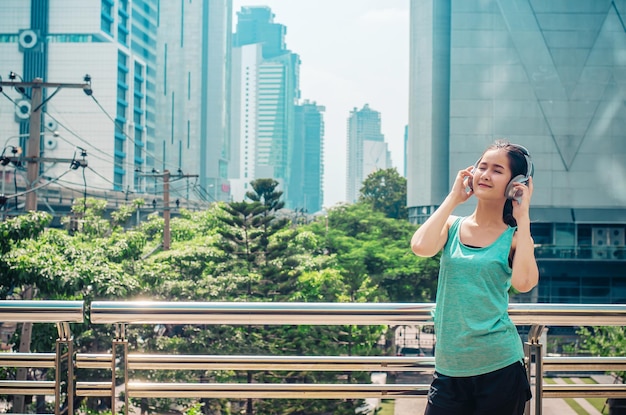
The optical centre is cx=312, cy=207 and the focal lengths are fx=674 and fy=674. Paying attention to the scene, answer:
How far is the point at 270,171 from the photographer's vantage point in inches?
6688

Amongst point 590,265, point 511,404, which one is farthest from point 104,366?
point 590,265

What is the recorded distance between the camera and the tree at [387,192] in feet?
180

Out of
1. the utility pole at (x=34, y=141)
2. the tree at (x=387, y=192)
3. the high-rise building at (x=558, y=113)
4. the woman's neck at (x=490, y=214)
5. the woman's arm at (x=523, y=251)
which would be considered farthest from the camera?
the tree at (x=387, y=192)

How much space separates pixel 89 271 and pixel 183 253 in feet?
31.2

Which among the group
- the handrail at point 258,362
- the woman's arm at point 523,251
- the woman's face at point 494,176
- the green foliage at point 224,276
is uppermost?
the woman's face at point 494,176

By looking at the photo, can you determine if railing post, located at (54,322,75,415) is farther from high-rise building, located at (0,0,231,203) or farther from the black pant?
high-rise building, located at (0,0,231,203)

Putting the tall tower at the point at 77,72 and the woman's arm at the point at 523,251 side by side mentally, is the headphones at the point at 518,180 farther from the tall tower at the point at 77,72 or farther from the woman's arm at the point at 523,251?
the tall tower at the point at 77,72

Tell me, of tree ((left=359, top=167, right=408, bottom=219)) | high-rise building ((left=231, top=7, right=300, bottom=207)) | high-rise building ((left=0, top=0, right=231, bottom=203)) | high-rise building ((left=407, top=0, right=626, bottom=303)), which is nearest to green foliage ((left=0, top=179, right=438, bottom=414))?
high-rise building ((left=407, top=0, right=626, bottom=303))

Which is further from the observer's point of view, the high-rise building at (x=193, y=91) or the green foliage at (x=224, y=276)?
the high-rise building at (x=193, y=91)

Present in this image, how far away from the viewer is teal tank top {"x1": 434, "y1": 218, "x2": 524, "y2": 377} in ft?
6.57

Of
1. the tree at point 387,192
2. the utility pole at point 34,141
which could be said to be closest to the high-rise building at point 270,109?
the tree at point 387,192

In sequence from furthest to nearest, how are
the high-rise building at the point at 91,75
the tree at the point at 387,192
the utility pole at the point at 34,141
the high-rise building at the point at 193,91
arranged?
the high-rise building at the point at 193,91 → the high-rise building at the point at 91,75 → the tree at the point at 387,192 → the utility pole at the point at 34,141

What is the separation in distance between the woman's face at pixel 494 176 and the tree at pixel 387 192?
52.5 metres

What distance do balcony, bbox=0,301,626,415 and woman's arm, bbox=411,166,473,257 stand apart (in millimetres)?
391
